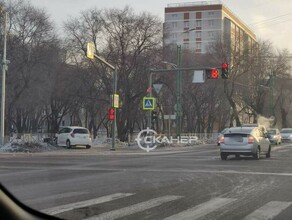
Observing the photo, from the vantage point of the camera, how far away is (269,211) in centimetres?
851

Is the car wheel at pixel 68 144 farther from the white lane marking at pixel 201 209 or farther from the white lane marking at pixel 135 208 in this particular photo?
the white lane marking at pixel 201 209

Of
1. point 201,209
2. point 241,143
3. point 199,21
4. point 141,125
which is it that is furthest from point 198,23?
point 201,209

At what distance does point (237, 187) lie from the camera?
467 inches

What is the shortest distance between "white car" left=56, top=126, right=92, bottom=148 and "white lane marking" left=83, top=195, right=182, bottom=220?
24.7 m

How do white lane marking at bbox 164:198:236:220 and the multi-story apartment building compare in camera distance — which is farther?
the multi-story apartment building

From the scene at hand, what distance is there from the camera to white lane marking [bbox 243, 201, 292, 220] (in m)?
7.92

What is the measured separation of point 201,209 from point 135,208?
1.20 meters

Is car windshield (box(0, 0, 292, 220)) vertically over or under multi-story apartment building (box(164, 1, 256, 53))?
under

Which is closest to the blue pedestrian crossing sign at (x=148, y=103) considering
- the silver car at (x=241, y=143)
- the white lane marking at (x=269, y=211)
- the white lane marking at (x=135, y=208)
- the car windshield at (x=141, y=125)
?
the car windshield at (x=141, y=125)

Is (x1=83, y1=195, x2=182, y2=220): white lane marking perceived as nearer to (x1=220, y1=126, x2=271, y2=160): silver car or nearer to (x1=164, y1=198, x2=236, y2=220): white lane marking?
(x1=164, y1=198, x2=236, y2=220): white lane marking

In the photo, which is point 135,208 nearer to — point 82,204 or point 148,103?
point 82,204

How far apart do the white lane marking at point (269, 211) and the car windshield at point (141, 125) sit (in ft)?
0.06

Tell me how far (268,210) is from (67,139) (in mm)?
27002

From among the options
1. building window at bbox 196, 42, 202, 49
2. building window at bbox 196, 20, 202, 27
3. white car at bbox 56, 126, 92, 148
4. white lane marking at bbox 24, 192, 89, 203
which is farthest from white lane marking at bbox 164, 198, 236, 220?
building window at bbox 196, 42, 202, 49
